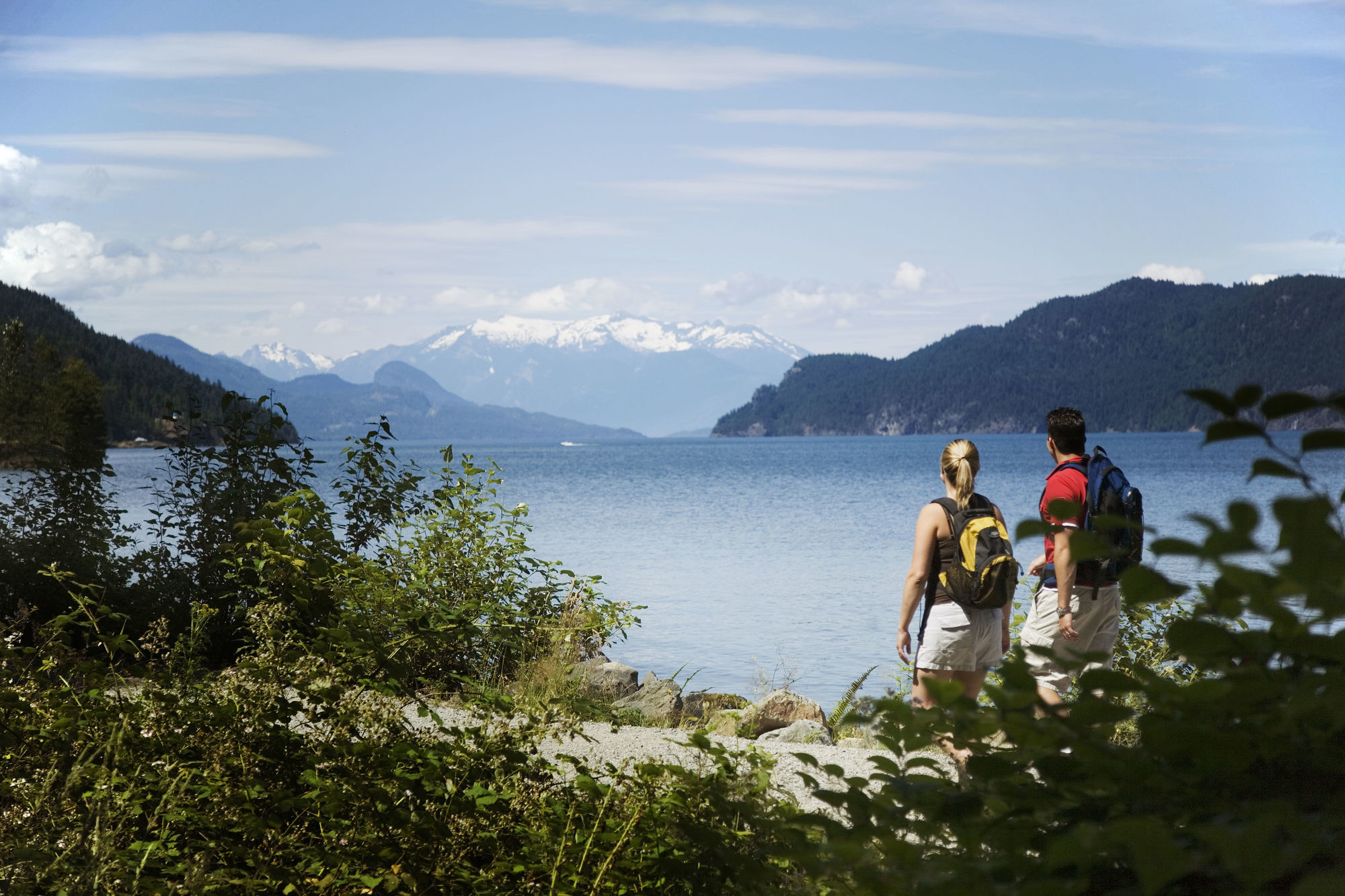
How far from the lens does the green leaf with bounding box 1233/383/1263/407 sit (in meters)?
1.14

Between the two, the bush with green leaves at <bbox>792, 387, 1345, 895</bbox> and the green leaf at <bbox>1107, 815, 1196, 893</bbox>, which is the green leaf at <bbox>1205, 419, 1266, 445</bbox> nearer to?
the bush with green leaves at <bbox>792, 387, 1345, 895</bbox>

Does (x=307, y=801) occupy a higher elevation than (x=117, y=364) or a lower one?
lower

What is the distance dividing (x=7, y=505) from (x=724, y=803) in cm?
827

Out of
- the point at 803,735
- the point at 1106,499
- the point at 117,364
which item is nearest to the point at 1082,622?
the point at 1106,499

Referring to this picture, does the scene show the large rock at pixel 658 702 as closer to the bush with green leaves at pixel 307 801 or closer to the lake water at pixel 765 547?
the lake water at pixel 765 547

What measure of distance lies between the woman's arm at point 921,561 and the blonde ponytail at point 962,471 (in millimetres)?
157

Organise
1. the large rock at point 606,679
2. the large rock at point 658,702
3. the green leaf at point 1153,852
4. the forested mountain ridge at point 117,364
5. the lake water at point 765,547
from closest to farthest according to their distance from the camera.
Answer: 1. the green leaf at point 1153,852
2. the large rock at point 658,702
3. the large rock at point 606,679
4. the lake water at point 765,547
5. the forested mountain ridge at point 117,364

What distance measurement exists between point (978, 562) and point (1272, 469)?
183 inches

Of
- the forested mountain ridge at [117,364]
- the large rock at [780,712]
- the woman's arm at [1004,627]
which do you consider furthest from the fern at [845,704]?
the forested mountain ridge at [117,364]

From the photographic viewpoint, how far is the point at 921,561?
18.8 ft

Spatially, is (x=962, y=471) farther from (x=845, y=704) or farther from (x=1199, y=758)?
(x=1199, y=758)

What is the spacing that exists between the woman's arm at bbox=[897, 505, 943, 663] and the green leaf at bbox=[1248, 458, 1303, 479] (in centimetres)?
451

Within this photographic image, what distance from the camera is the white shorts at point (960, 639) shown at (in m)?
5.64

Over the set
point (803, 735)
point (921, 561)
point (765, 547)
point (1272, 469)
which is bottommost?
point (765, 547)
